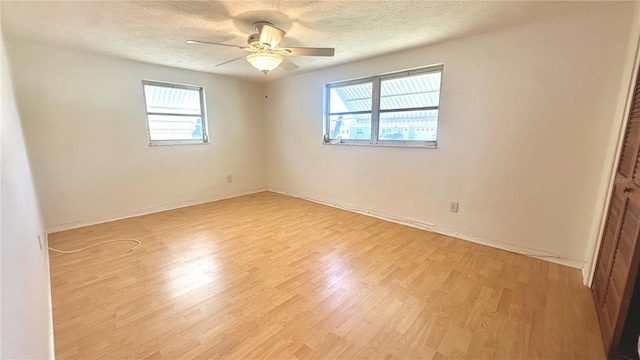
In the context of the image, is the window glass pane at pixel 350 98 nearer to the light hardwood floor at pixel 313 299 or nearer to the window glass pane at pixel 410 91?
the window glass pane at pixel 410 91

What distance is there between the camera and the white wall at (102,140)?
300cm

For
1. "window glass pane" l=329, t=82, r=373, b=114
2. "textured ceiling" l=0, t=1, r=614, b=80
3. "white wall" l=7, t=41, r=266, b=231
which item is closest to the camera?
"textured ceiling" l=0, t=1, r=614, b=80

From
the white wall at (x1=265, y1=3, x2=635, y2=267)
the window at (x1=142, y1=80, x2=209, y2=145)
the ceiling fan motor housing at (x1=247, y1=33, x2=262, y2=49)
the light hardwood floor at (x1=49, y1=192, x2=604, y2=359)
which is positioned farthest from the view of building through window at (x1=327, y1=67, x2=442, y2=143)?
the window at (x1=142, y1=80, x2=209, y2=145)

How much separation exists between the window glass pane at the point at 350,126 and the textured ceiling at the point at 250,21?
1.03 metres

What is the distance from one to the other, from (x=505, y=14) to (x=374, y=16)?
1.10 metres

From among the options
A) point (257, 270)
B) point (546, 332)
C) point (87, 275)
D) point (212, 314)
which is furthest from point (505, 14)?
point (87, 275)

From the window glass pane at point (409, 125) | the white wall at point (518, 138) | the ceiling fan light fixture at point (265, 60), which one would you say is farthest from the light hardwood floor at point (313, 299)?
the ceiling fan light fixture at point (265, 60)

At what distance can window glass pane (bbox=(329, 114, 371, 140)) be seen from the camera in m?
3.84

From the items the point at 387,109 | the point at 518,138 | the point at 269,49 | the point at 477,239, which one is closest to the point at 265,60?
the point at 269,49

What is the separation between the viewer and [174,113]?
4125mm

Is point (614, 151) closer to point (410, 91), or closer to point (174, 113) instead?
point (410, 91)

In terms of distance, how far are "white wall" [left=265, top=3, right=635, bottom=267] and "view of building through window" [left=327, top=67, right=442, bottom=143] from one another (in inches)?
6.2

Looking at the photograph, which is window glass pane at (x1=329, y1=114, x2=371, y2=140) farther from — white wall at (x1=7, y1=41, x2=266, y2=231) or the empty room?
white wall at (x1=7, y1=41, x2=266, y2=231)

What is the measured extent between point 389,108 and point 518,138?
1505 mm
